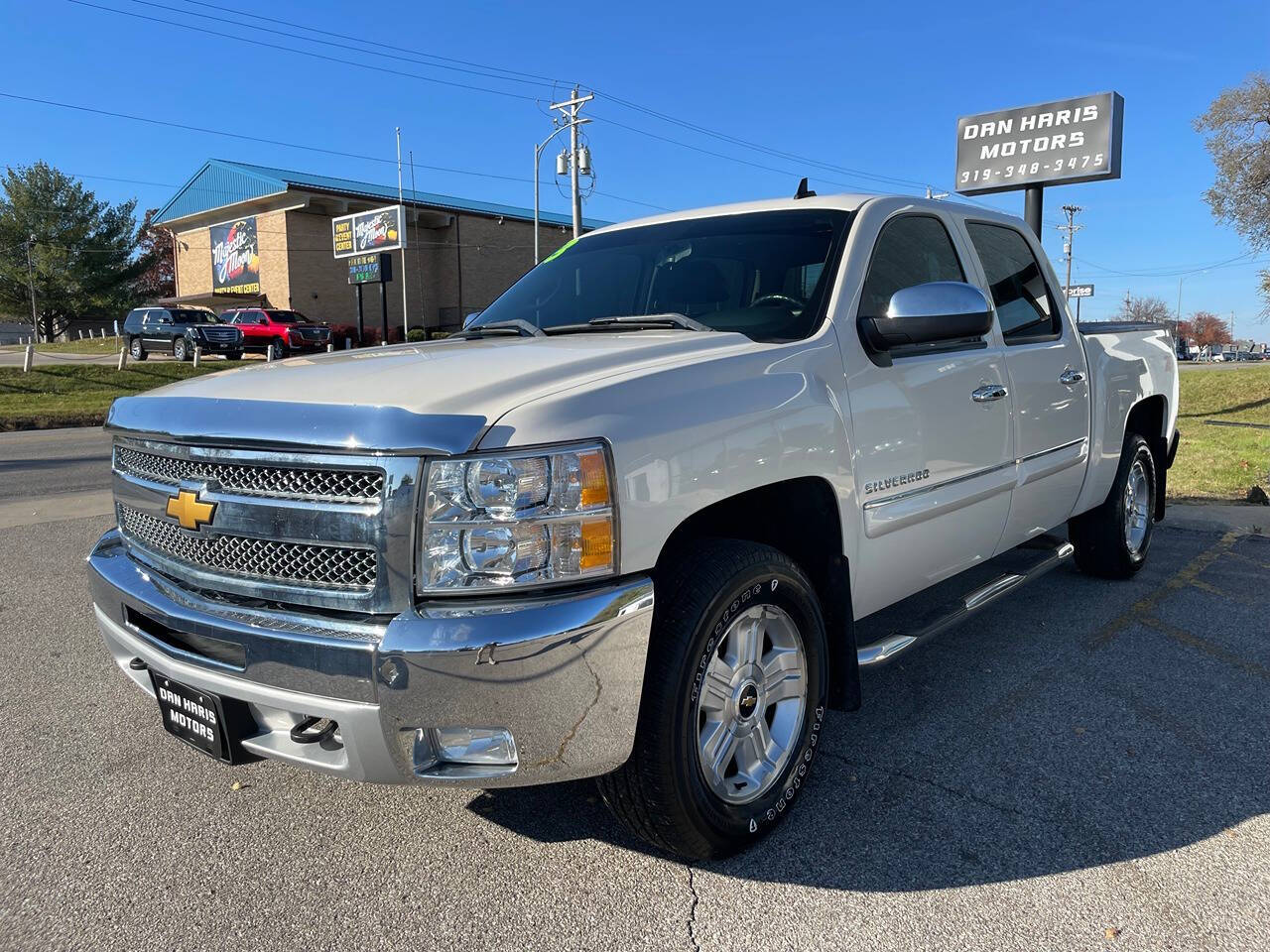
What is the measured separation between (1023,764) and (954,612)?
2.08 feet

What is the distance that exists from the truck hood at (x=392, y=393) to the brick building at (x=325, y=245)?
142 feet

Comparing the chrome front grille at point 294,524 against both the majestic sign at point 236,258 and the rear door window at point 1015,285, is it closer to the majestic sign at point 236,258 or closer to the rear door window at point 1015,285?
the rear door window at point 1015,285

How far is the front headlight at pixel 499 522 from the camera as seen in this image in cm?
217

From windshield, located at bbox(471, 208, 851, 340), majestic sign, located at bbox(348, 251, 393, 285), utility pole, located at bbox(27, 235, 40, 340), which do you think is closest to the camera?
windshield, located at bbox(471, 208, 851, 340)

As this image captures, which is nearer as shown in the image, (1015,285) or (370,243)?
(1015,285)

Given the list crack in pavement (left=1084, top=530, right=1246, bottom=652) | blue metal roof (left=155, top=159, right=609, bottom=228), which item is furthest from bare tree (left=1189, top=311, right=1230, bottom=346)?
crack in pavement (left=1084, top=530, right=1246, bottom=652)

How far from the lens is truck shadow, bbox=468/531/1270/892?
274cm

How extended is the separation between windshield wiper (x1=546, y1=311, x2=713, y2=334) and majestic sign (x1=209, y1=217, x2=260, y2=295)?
46.6 m

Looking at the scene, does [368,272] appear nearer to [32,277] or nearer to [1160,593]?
[32,277]

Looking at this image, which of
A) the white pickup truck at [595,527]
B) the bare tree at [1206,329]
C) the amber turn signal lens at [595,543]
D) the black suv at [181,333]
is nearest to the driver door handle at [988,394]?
the white pickup truck at [595,527]

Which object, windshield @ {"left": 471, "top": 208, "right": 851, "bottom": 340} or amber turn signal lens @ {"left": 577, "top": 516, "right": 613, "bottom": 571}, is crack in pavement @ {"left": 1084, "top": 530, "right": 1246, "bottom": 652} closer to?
windshield @ {"left": 471, "top": 208, "right": 851, "bottom": 340}

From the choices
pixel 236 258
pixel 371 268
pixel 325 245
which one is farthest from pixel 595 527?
pixel 236 258

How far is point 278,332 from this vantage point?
3309 cm

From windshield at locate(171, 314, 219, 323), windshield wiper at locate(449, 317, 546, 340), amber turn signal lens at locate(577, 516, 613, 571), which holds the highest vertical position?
windshield at locate(171, 314, 219, 323)
